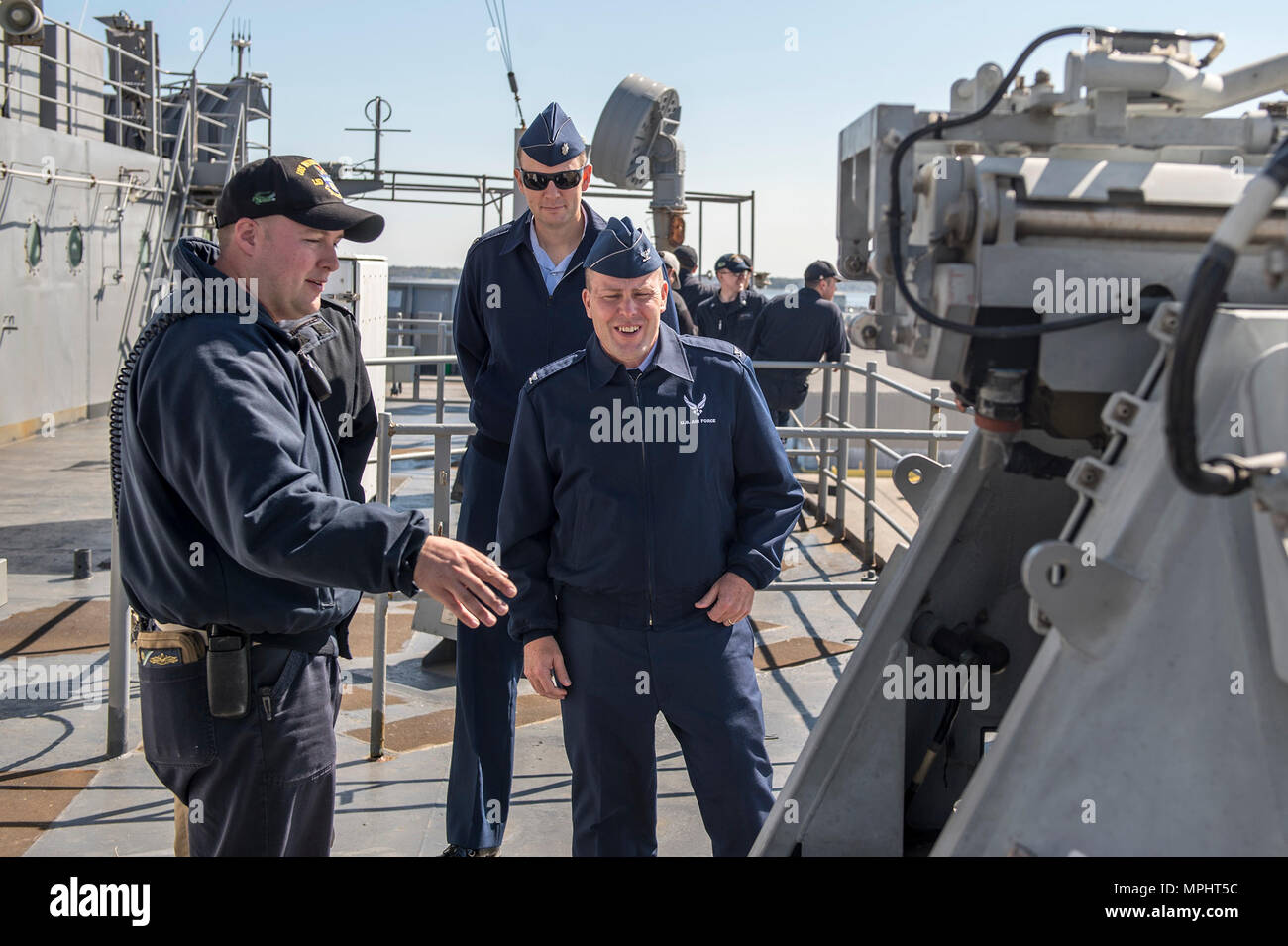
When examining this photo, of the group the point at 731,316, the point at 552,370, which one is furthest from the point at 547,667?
the point at 731,316

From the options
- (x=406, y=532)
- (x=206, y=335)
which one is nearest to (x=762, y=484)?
(x=406, y=532)

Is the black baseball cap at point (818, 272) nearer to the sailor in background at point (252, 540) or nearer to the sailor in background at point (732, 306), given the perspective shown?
the sailor in background at point (732, 306)

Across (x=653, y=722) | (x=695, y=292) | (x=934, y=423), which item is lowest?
(x=653, y=722)

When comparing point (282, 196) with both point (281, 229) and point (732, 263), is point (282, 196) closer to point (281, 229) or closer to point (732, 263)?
point (281, 229)

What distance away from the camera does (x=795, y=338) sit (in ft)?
31.3

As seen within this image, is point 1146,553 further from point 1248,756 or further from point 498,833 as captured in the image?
point 498,833

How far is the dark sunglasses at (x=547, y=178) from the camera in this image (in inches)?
150

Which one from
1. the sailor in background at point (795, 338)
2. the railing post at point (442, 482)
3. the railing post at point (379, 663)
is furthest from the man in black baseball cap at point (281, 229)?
the sailor in background at point (795, 338)

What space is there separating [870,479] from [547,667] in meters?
4.72

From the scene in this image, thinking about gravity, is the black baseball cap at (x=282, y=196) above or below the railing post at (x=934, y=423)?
above

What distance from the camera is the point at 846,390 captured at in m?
8.67

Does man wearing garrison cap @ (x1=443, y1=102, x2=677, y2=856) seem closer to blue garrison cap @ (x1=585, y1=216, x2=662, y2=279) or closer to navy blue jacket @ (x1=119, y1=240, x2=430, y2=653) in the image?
blue garrison cap @ (x1=585, y1=216, x2=662, y2=279)

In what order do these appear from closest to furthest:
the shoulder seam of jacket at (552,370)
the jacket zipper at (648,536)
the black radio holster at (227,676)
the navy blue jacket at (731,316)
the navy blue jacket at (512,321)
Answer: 1. the black radio holster at (227,676)
2. the jacket zipper at (648,536)
3. the shoulder seam of jacket at (552,370)
4. the navy blue jacket at (512,321)
5. the navy blue jacket at (731,316)

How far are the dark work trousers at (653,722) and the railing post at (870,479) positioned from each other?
4336 mm
